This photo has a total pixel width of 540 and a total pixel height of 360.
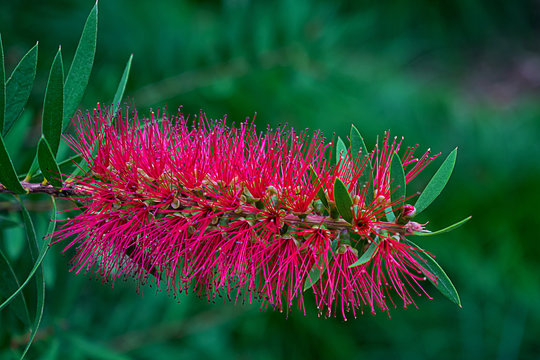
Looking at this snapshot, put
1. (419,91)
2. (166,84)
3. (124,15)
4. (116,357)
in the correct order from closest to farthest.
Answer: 1. (116,357)
2. (166,84)
3. (124,15)
4. (419,91)

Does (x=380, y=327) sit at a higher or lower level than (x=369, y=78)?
lower

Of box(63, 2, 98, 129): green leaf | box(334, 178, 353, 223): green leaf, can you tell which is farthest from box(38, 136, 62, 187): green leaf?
box(334, 178, 353, 223): green leaf

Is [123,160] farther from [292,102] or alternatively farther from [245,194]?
[292,102]

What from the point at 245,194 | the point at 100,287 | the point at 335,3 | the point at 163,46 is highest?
the point at 335,3

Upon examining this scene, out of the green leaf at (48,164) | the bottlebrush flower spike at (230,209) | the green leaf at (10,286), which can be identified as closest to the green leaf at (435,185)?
the bottlebrush flower spike at (230,209)

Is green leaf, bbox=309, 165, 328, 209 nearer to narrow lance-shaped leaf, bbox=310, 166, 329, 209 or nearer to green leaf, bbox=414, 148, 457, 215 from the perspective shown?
narrow lance-shaped leaf, bbox=310, 166, 329, 209

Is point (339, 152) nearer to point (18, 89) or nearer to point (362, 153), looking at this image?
point (362, 153)

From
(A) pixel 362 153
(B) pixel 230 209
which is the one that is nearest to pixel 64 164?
(B) pixel 230 209

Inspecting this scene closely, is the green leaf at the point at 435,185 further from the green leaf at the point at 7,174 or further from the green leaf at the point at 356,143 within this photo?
the green leaf at the point at 7,174

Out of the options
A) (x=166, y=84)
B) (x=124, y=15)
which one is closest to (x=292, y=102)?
(x=166, y=84)
